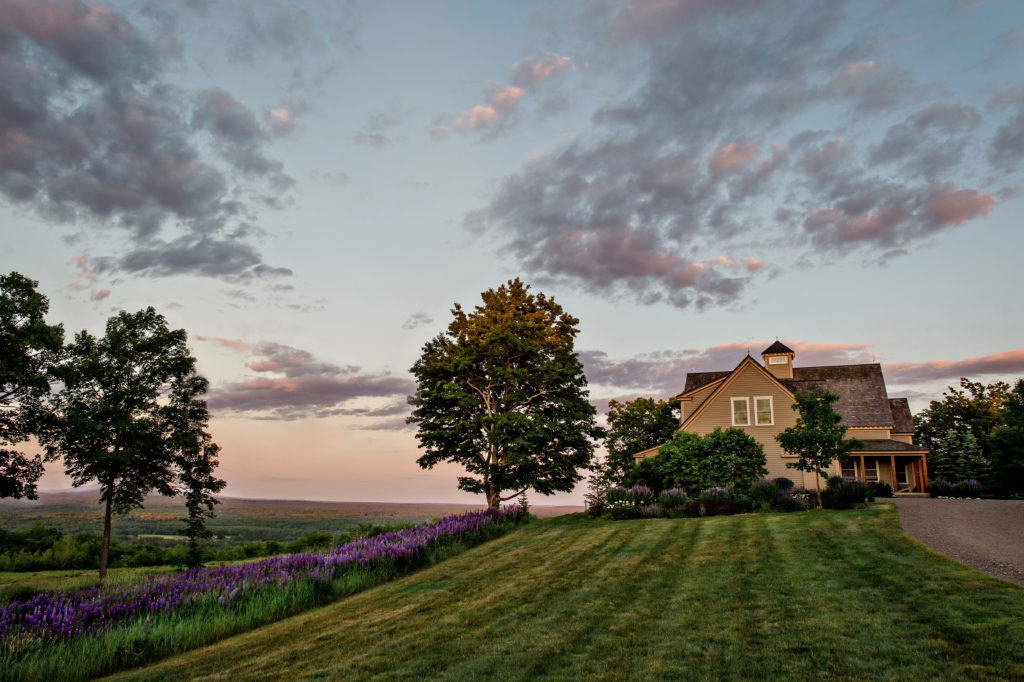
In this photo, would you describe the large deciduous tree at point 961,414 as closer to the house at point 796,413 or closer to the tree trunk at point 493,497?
the house at point 796,413

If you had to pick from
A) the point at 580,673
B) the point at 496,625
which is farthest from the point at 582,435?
the point at 580,673

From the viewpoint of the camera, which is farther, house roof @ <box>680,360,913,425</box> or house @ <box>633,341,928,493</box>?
house roof @ <box>680,360,913,425</box>

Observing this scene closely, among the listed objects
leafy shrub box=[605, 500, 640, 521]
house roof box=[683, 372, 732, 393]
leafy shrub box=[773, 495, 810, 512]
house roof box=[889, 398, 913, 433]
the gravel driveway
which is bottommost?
leafy shrub box=[605, 500, 640, 521]

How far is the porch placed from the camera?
33.9 metres

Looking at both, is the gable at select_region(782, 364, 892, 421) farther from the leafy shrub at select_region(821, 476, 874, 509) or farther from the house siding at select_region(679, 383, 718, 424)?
the leafy shrub at select_region(821, 476, 874, 509)

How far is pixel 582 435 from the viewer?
28609 mm

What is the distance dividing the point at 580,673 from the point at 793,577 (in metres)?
5.86

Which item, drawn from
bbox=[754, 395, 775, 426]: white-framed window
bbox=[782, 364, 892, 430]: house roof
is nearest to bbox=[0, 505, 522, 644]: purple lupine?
bbox=[754, 395, 775, 426]: white-framed window

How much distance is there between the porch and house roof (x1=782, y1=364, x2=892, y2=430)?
1721 mm

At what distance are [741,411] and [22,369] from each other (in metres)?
32.0

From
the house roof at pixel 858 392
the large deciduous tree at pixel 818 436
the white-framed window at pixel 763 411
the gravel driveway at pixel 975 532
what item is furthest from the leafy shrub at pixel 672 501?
the house roof at pixel 858 392

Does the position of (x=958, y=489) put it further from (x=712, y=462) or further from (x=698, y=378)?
(x=712, y=462)

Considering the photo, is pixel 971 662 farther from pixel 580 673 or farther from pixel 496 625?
pixel 496 625

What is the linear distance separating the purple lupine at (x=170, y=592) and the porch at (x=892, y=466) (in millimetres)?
30052
